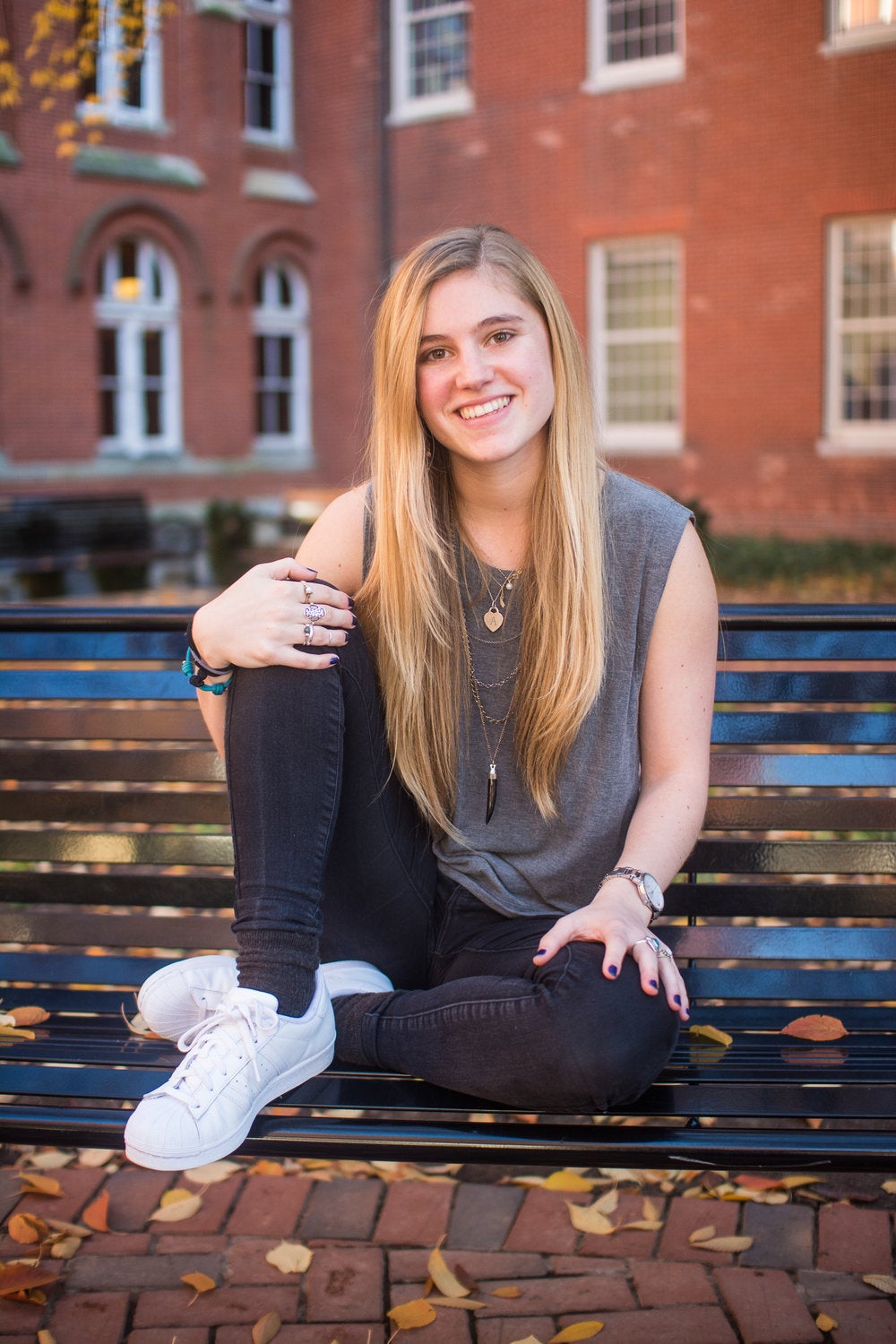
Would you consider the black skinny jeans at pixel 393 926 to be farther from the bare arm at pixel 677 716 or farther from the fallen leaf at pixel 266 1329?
the fallen leaf at pixel 266 1329

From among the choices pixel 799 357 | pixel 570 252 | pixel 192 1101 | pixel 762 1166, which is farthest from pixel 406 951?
pixel 570 252

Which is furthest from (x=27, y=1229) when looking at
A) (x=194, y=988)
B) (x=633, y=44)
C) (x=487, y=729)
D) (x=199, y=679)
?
(x=633, y=44)

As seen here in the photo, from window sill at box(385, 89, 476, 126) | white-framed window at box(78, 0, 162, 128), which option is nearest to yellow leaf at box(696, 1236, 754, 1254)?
white-framed window at box(78, 0, 162, 128)

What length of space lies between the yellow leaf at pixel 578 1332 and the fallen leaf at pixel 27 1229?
98cm

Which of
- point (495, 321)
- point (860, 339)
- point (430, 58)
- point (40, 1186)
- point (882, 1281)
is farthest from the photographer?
point (430, 58)

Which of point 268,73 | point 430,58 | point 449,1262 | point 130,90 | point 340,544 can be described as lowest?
Answer: point 449,1262

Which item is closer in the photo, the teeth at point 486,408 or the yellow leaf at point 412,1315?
the teeth at point 486,408

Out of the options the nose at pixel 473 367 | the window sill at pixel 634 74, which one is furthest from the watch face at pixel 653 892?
the window sill at pixel 634 74

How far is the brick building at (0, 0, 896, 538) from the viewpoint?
48.9 ft

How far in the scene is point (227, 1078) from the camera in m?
1.90

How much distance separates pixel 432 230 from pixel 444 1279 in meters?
12.3

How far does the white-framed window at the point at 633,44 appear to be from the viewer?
1480 centimetres

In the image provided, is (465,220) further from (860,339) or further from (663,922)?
(663,922)

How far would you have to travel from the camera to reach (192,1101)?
1.87m
